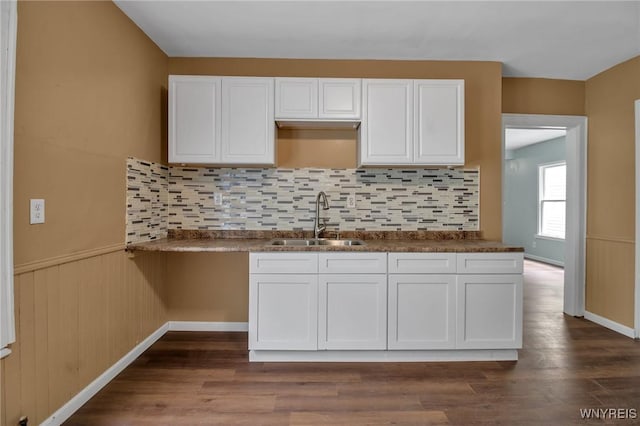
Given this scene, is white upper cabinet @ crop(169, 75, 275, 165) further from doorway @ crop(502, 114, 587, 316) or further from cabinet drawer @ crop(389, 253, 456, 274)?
doorway @ crop(502, 114, 587, 316)

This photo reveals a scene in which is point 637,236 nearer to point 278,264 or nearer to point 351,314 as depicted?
point 351,314

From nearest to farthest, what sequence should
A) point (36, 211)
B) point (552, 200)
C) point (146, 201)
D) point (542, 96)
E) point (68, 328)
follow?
1. point (36, 211)
2. point (68, 328)
3. point (146, 201)
4. point (542, 96)
5. point (552, 200)

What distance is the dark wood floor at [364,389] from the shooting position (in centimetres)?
185

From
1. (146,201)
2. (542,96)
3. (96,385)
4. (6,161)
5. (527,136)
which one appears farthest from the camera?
(527,136)

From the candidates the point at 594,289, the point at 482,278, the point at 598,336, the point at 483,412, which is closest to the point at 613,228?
the point at 594,289

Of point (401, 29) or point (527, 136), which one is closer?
point (401, 29)

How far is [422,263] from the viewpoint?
95.7 inches

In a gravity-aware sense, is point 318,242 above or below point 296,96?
below

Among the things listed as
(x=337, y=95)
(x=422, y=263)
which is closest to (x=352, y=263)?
(x=422, y=263)

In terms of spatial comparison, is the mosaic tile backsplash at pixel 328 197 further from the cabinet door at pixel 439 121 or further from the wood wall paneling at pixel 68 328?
the wood wall paneling at pixel 68 328

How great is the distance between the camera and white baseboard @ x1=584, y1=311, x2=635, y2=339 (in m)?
3.01

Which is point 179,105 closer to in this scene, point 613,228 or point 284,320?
point 284,320

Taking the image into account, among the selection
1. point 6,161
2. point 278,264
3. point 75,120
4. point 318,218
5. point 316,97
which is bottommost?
point 278,264

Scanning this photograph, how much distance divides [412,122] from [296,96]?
0.96 meters
